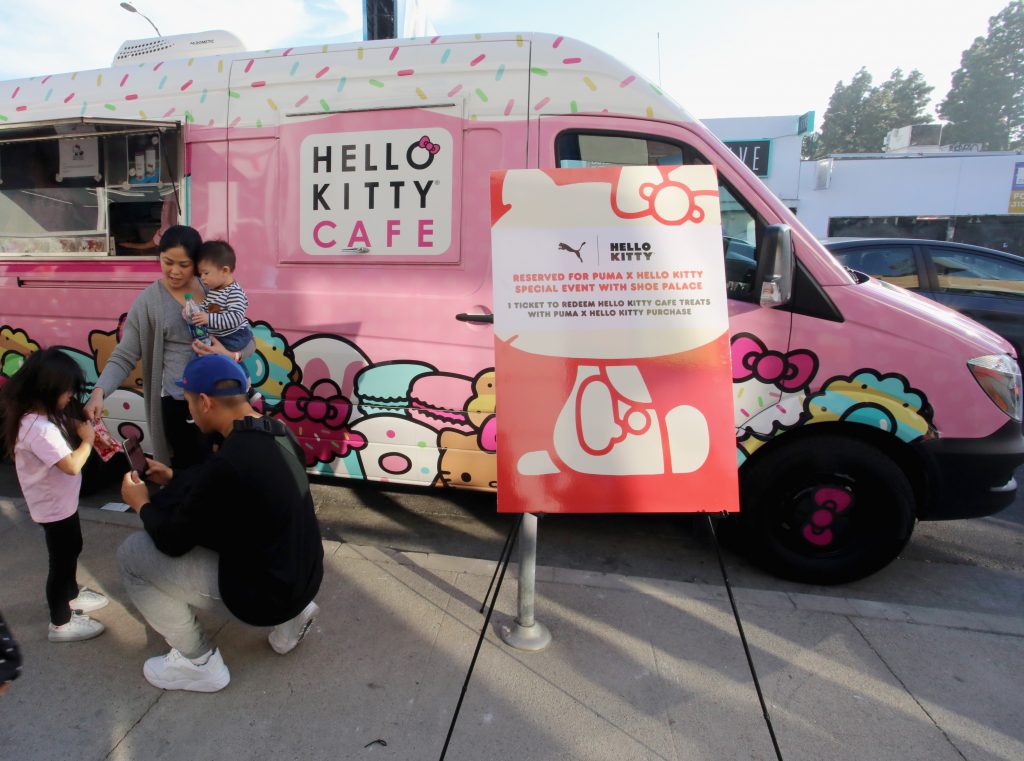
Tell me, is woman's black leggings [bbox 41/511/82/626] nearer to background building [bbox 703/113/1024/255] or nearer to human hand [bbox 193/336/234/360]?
human hand [bbox 193/336/234/360]

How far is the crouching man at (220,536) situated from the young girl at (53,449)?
407 mm

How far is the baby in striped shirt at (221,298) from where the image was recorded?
3018 mm

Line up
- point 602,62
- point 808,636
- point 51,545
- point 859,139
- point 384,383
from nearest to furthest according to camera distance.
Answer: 1. point 51,545
2. point 808,636
3. point 602,62
4. point 384,383
5. point 859,139

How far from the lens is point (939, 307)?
334cm

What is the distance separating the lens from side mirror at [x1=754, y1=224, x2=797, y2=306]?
2.75 m

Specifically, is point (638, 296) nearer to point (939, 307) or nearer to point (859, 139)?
point (939, 307)

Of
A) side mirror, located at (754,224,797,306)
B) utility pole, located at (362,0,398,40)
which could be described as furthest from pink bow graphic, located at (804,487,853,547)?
utility pole, located at (362,0,398,40)

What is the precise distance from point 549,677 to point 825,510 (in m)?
1.65

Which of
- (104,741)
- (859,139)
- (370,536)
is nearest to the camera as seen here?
(104,741)

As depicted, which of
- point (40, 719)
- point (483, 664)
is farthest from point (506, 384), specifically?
point (40, 719)

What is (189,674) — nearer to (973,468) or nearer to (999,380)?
(973,468)

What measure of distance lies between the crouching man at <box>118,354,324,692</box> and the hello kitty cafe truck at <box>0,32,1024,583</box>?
46.1 inches

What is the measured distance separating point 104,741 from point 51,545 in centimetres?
82

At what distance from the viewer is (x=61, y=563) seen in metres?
2.55
